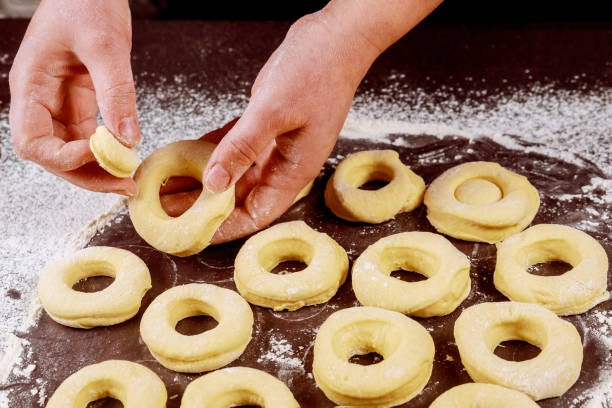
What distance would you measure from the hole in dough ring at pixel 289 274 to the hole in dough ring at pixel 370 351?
161mm

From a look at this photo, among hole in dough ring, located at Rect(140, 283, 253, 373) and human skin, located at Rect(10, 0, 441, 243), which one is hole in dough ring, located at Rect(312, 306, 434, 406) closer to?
hole in dough ring, located at Rect(140, 283, 253, 373)

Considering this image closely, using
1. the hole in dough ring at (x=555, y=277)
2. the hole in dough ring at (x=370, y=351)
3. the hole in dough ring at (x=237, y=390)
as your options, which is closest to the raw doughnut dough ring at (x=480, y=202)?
the hole in dough ring at (x=555, y=277)

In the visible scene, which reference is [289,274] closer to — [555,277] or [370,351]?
[370,351]

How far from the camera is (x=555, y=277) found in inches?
78.5

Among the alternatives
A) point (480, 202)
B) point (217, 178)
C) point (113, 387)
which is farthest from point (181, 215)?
point (480, 202)

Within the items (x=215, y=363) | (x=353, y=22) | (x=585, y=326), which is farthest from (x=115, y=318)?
(x=585, y=326)

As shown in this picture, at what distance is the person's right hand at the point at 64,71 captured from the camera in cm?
198

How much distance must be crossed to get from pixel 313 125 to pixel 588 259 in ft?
3.00

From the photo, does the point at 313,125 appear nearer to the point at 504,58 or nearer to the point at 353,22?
the point at 353,22

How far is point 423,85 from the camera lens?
306 centimetres

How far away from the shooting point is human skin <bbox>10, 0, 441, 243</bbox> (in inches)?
76.5

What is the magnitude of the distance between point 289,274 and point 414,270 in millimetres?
415

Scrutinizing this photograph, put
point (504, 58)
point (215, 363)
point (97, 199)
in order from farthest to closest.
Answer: point (504, 58), point (97, 199), point (215, 363)

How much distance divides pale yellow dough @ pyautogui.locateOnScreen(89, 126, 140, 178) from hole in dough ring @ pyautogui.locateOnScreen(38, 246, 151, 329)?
33 cm
